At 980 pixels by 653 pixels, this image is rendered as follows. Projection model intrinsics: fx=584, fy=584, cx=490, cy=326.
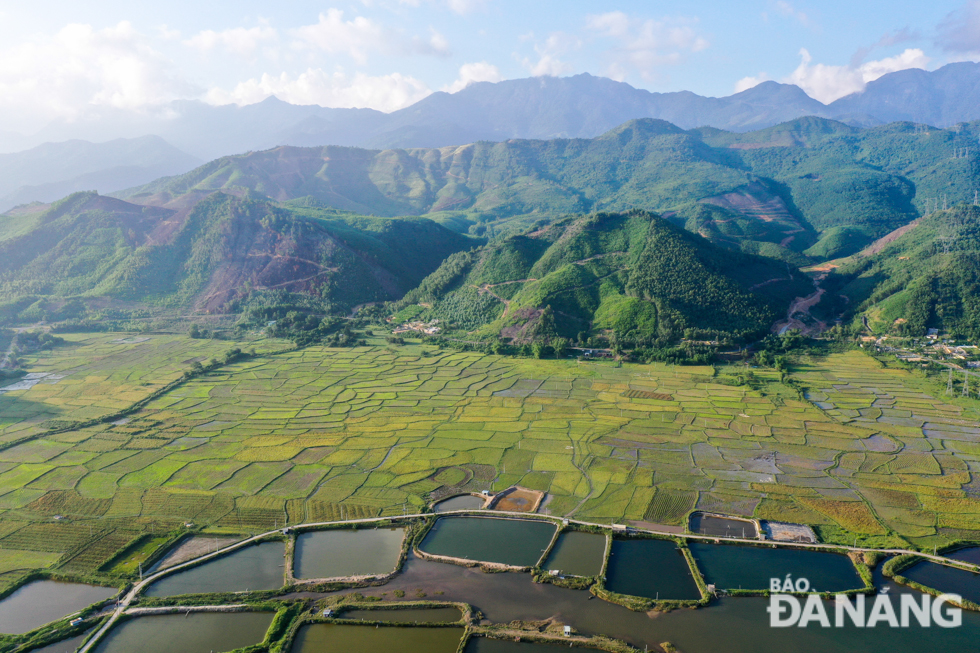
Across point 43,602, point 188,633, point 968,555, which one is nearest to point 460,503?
point 188,633

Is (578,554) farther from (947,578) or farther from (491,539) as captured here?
(947,578)

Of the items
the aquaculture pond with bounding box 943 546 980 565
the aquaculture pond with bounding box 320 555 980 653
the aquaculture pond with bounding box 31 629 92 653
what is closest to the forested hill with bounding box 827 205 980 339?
the aquaculture pond with bounding box 943 546 980 565

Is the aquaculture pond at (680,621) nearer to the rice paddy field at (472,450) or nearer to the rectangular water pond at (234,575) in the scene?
the rectangular water pond at (234,575)

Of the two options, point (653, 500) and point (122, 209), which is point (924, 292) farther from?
point (122, 209)

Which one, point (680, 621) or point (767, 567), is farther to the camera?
point (767, 567)

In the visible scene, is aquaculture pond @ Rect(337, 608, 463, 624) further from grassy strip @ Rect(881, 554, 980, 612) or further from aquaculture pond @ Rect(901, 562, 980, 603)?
aquaculture pond @ Rect(901, 562, 980, 603)
